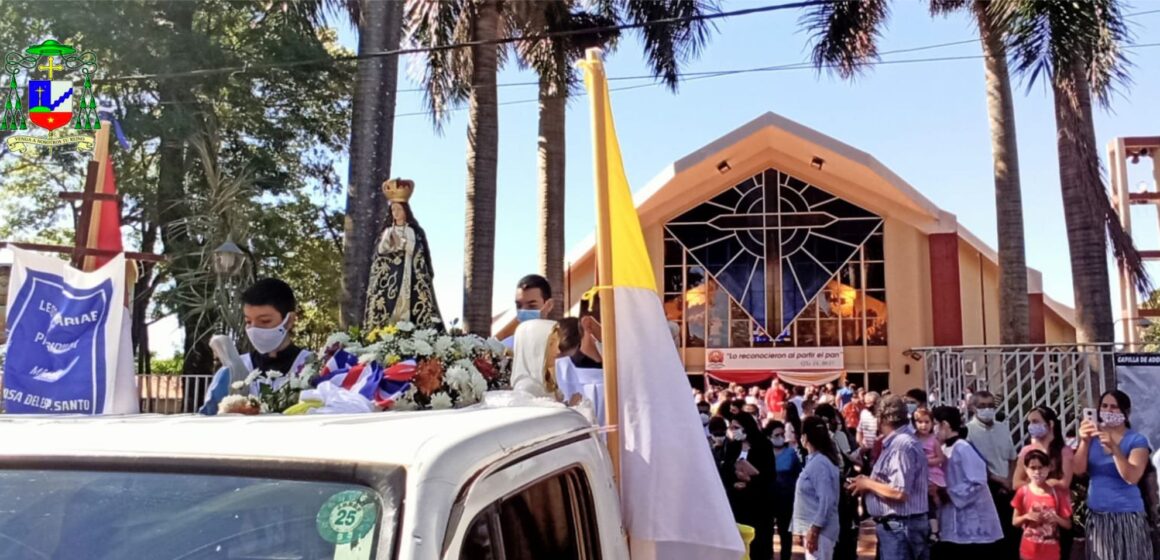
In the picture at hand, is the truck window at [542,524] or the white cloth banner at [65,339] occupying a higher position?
the white cloth banner at [65,339]

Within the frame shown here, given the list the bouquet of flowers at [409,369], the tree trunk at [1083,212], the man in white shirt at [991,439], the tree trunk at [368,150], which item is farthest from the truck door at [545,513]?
the tree trunk at [1083,212]

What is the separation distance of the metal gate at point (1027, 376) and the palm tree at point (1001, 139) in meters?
1.06

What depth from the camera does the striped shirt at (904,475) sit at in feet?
20.9

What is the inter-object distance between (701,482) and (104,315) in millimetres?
3538

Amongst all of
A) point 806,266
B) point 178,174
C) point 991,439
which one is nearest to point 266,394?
point 991,439

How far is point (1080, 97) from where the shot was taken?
11.3m

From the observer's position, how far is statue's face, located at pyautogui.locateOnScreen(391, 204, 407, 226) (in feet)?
16.9

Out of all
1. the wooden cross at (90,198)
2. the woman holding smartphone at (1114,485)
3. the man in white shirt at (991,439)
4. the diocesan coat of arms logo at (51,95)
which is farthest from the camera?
the diocesan coat of arms logo at (51,95)

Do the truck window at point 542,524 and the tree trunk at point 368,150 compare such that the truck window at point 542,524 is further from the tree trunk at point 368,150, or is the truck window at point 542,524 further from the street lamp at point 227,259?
the street lamp at point 227,259

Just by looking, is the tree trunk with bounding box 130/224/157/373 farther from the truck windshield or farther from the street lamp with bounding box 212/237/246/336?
the truck windshield

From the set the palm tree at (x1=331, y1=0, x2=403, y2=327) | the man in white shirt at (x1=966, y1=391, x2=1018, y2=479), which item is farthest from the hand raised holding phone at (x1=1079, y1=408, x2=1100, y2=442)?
the palm tree at (x1=331, y1=0, x2=403, y2=327)

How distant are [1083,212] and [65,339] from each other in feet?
35.5

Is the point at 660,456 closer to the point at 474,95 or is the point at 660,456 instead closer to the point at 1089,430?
the point at 1089,430

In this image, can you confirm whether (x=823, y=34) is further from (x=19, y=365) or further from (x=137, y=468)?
(x=137, y=468)
